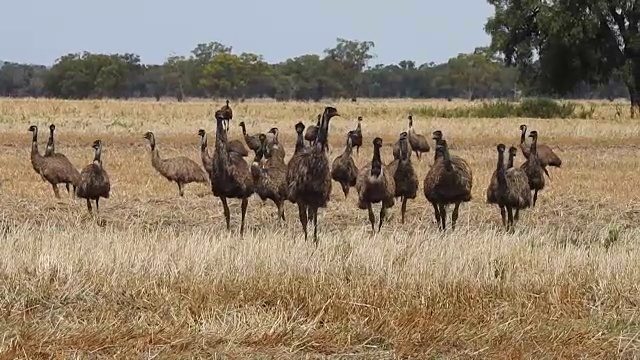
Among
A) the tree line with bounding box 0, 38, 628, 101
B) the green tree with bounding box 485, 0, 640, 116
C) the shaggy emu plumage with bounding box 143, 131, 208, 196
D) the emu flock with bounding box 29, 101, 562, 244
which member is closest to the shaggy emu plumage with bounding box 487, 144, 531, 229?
the emu flock with bounding box 29, 101, 562, 244

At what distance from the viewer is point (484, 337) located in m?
6.86

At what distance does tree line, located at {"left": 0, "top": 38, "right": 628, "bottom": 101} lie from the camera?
107m

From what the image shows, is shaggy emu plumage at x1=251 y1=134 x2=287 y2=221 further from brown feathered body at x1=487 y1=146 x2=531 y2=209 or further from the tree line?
the tree line

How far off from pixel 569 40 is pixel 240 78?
74.3 metres

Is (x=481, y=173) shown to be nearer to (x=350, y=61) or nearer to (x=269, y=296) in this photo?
(x=269, y=296)

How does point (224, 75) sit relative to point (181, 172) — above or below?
above

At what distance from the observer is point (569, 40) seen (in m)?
43.6

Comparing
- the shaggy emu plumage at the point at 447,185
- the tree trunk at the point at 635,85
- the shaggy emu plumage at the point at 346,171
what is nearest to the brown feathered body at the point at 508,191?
the shaggy emu plumage at the point at 447,185

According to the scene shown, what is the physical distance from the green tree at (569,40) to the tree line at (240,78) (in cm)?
5508

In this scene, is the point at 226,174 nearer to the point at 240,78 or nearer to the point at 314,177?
the point at 314,177

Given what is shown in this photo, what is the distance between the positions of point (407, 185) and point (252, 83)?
104021 millimetres

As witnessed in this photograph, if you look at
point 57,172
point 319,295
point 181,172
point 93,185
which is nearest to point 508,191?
point 93,185

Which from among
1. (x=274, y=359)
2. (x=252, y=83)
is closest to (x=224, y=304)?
(x=274, y=359)

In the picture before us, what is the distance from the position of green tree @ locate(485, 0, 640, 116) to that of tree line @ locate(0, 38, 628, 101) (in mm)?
55077
